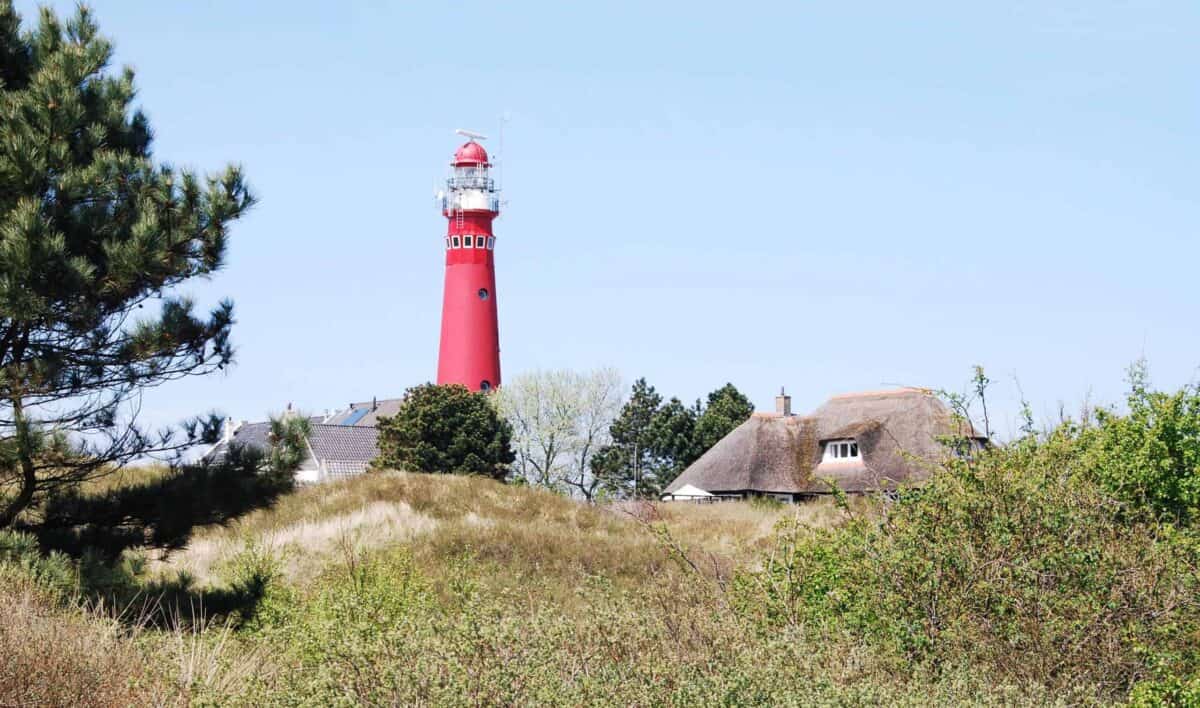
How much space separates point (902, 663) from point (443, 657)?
9.82 feet

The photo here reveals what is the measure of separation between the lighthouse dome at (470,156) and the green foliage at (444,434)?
32.5ft

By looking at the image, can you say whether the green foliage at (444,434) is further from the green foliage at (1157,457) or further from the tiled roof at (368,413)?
the green foliage at (1157,457)

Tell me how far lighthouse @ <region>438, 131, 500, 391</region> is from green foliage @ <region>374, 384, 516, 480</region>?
1.40m

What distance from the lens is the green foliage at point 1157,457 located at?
9984mm

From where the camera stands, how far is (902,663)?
7047 millimetres

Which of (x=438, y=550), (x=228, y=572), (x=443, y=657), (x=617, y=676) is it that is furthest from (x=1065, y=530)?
(x=438, y=550)

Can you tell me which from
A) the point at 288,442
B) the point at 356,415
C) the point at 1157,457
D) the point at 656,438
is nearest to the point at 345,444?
the point at 656,438

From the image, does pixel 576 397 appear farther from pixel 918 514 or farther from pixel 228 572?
pixel 918 514

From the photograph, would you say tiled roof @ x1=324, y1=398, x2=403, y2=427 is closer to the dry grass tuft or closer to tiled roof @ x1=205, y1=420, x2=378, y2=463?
tiled roof @ x1=205, y1=420, x2=378, y2=463

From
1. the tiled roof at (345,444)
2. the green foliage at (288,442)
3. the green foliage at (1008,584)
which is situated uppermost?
the tiled roof at (345,444)

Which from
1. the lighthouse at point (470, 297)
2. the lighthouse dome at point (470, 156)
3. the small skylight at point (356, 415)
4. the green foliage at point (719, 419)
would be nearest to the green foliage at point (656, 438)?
the green foliage at point (719, 419)

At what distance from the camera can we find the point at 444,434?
4256 cm

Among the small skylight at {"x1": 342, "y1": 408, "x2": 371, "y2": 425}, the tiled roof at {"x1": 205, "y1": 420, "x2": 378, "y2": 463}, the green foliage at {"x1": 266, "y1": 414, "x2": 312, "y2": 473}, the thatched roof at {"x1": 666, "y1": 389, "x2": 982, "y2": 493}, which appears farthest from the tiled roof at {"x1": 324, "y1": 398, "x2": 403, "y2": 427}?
the green foliage at {"x1": 266, "y1": 414, "x2": 312, "y2": 473}

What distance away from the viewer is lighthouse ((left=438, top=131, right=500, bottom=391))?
4425 cm
